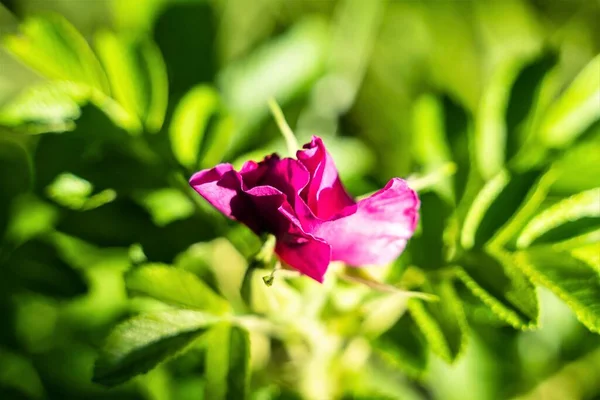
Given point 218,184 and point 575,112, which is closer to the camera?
point 218,184

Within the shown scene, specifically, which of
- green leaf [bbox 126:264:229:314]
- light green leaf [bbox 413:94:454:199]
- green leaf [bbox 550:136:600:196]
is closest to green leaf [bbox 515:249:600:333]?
green leaf [bbox 550:136:600:196]

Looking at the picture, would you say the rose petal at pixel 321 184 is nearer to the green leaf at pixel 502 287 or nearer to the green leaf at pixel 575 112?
the green leaf at pixel 502 287

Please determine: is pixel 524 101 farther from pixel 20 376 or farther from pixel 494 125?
pixel 20 376

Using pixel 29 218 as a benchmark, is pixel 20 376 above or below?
below

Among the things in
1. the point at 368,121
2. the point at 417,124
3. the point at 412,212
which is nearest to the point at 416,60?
the point at 368,121

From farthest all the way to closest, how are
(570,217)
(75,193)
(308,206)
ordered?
(75,193) < (570,217) < (308,206)

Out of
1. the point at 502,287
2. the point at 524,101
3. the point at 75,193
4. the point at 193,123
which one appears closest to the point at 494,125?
the point at 524,101

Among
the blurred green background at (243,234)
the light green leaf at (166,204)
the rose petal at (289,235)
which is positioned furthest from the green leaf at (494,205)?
the light green leaf at (166,204)

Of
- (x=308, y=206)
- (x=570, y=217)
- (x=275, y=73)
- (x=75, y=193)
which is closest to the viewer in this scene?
(x=308, y=206)

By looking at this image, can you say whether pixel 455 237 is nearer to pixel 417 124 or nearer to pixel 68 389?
pixel 417 124
